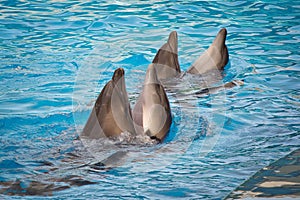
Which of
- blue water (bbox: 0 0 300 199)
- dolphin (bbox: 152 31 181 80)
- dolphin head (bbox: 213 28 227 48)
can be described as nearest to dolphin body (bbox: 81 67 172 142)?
blue water (bbox: 0 0 300 199)

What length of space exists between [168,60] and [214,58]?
0.84m

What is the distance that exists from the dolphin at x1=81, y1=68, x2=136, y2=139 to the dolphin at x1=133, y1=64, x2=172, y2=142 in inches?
10.0

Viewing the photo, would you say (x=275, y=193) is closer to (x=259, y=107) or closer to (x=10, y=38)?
(x=259, y=107)

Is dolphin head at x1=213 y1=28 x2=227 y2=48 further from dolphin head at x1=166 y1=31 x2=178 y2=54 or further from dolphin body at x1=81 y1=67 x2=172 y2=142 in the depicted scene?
dolphin body at x1=81 y1=67 x2=172 y2=142

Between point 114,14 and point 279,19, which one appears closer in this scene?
point 279,19

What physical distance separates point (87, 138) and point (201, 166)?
0.92 meters

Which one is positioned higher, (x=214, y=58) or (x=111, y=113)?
(x=111, y=113)

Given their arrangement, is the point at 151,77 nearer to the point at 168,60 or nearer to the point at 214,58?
the point at 168,60

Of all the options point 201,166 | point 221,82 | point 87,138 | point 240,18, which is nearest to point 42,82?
point 221,82

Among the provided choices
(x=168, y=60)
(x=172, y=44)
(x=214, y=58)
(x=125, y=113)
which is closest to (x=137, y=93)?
(x=168, y=60)

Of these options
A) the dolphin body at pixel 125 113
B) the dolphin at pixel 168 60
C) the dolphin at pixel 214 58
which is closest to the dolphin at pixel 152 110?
the dolphin body at pixel 125 113

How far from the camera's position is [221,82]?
6.89m

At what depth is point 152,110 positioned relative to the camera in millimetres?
4645

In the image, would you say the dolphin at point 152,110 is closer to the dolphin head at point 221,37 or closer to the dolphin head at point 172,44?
the dolphin head at point 172,44
